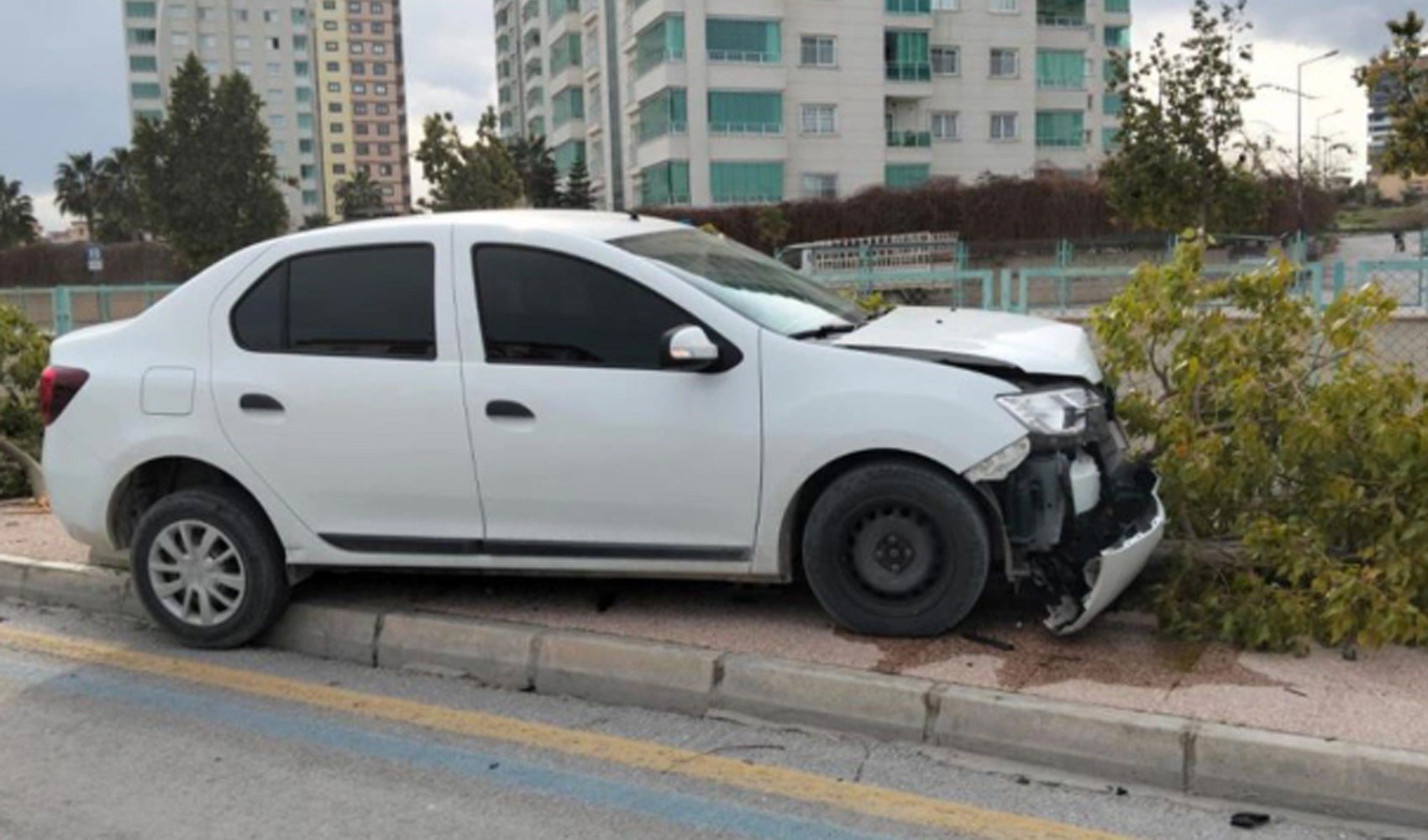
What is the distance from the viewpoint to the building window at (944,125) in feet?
198

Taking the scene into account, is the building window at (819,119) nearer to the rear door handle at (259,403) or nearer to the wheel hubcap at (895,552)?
the rear door handle at (259,403)

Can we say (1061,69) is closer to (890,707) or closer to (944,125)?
(944,125)

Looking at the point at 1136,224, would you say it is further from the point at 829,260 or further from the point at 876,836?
the point at 876,836

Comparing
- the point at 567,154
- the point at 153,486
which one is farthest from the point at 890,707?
the point at 567,154

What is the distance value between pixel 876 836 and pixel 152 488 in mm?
3717

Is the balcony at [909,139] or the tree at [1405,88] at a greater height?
the balcony at [909,139]

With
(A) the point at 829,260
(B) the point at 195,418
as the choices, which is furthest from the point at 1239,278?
(A) the point at 829,260

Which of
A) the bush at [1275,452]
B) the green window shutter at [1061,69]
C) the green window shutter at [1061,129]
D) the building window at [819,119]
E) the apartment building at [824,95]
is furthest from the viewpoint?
the green window shutter at [1061,129]

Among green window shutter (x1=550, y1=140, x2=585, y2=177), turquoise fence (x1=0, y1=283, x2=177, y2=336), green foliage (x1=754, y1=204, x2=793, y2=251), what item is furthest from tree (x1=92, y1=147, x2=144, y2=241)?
turquoise fence (x1=0, y1=283, x2=177, y2=336)

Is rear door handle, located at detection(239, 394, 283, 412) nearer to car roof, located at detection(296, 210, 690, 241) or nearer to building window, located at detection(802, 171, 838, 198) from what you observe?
car roof, located at detection(296, 210, 690, 241)

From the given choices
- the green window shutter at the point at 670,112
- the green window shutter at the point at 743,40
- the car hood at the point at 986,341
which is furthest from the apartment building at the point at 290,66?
the car hood at the point at 986,341

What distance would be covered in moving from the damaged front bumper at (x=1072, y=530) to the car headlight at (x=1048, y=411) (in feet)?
0.14

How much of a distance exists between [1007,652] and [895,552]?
1.78 ft

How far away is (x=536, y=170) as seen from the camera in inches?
2876
